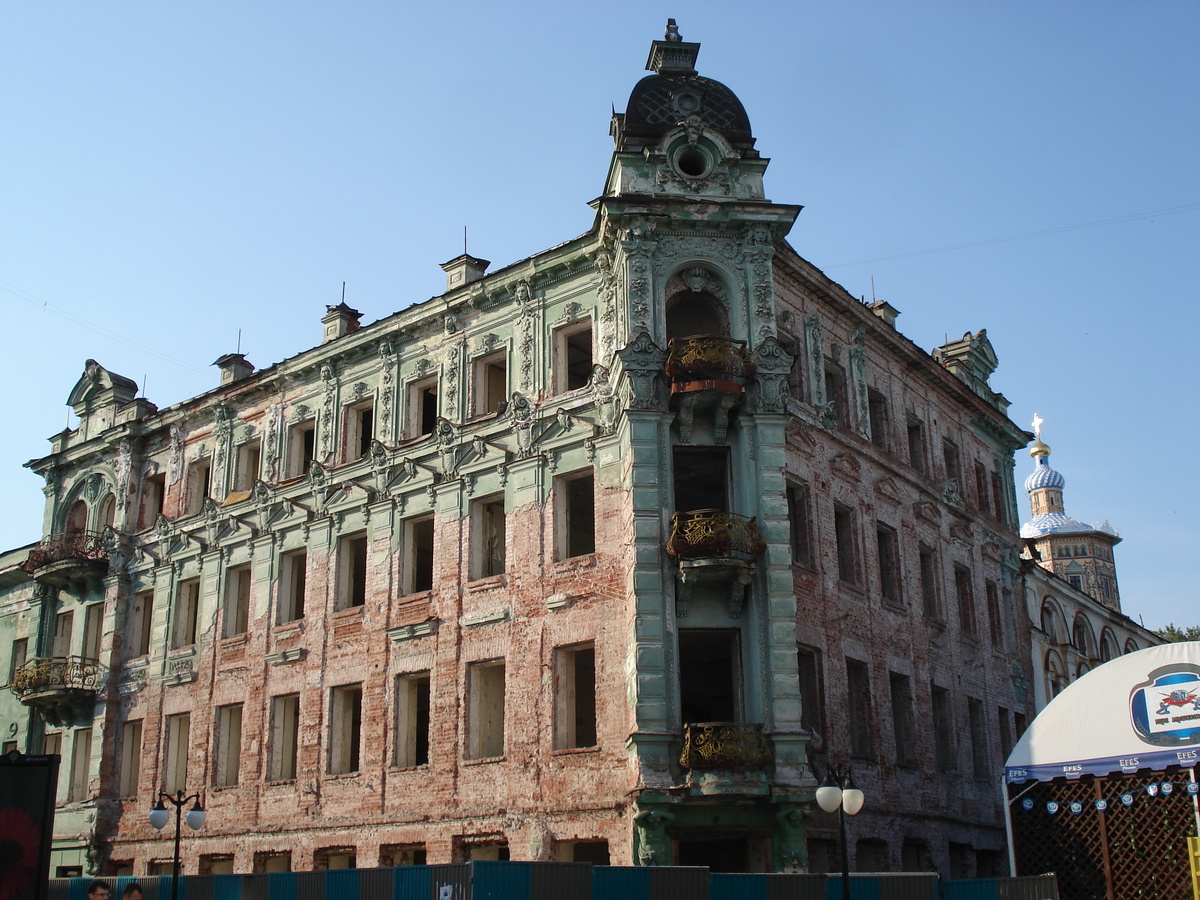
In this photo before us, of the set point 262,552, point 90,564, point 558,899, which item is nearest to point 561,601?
point 558,899

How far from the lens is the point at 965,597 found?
3189 cm

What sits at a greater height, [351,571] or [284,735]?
[351,571]

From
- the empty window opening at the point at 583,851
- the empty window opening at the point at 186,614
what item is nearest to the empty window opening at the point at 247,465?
the empty window opening at the point at 186,614

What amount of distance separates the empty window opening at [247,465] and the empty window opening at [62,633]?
738 cm

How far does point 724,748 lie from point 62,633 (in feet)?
74.9

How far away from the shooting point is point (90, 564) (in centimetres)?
3472

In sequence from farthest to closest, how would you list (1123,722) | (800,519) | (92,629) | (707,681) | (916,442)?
(92,629) < (916,442) < (707,681) < (800,519) < (1123,722)

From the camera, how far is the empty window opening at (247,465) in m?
32.8

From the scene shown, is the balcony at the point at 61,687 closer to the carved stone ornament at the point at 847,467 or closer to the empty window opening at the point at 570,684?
the empty window opening at the point at 570,684

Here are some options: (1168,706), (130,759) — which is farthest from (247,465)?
(1168,706)

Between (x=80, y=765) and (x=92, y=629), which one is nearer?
(x=80, y=765)

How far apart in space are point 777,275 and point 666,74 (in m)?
4.83

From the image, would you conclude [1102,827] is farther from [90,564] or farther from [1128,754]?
[90,564]

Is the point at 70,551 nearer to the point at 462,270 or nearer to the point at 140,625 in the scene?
the point at 140,625
